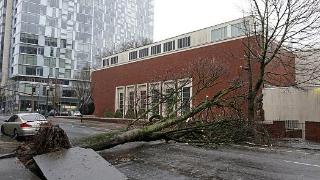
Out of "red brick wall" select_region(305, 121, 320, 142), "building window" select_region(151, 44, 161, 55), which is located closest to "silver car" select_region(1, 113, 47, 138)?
"red brick wall" select_region(305, 121, 320, 142)

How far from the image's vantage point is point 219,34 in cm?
4450

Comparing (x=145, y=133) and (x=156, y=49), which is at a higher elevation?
(x=156, y=49)

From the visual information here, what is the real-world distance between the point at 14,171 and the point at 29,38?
335 ft

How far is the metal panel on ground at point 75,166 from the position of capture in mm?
10203

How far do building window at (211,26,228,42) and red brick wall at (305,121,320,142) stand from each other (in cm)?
1852

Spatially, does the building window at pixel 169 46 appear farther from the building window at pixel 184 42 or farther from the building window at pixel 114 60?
the building window at pixel 114 60

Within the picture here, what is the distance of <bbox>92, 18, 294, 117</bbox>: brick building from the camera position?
36.8 m

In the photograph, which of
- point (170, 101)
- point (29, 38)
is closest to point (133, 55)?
point (170, 101)

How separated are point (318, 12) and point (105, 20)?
Answer: 4444 inches

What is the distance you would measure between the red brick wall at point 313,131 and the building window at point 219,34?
60.8 feet

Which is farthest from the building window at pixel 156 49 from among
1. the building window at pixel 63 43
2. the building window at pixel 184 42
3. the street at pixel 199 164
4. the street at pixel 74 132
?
the building window at pixel 63 43

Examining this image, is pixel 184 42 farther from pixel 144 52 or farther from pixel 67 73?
pixel 67 73

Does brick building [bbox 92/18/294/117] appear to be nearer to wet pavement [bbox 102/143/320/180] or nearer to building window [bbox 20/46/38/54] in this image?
wet pavement [bbox 102/143/320/180]

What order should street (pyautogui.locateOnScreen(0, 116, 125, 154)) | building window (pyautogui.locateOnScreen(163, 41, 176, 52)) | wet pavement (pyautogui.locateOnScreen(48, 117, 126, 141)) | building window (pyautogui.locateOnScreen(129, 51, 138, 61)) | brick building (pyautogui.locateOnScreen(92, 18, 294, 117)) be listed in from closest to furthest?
street (pyautogui.locateOnScreen(0, 116, 125, 154)) < wet pavement (pyautogui.locateOnScreen(48, 117, 126, 141)) < brick building (pyautogui.locateOnScreen(92, 18, 294, 117)) < building window (pyautogui.locateOnScreen(163, 41, 176, 52)) < building window (pyautogui.locateOnScreen(129, 51, 138, 61))
